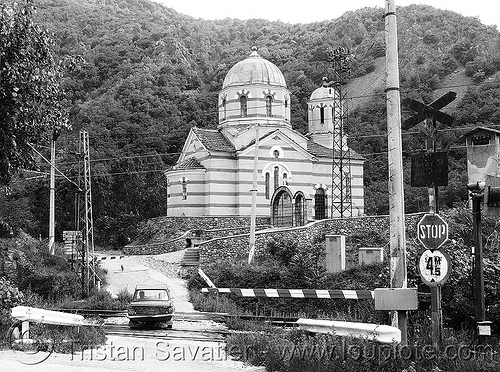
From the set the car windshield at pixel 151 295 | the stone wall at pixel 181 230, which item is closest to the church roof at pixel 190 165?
the stone wall at pixel 181 230

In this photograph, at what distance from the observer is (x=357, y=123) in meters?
65.1

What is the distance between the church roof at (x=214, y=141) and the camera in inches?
1541

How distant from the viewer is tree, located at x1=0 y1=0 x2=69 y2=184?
1396cm

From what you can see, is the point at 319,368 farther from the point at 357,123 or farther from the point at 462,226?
the point at 357,123

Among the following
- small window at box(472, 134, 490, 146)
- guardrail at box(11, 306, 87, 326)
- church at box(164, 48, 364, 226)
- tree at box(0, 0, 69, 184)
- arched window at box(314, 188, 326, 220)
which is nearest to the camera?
guardrail at box(11, 306, 87, 326)

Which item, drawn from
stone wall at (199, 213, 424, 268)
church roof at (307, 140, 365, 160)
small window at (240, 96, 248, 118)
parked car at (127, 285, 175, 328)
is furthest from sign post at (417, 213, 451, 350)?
church roof at (307, 140, 365, 160)

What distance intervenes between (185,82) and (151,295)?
56.3 metres

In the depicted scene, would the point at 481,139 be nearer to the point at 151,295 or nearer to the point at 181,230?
the point at 181,230

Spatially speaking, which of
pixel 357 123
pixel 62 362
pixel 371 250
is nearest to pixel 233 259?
pixel 371 250

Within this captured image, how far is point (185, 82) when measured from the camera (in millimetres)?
73062

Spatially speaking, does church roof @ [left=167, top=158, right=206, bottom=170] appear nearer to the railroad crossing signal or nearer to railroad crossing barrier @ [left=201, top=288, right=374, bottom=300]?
railroad crossing barrier @ [left=201, top=288, right=374, bottom=300]

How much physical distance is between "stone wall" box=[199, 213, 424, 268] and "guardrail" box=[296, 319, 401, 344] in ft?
56.1

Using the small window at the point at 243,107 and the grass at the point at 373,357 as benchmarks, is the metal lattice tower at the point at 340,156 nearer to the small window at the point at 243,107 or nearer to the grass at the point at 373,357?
the small window at the point at 243,107

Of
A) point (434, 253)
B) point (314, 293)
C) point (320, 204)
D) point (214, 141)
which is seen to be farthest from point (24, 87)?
point (320, 204)
